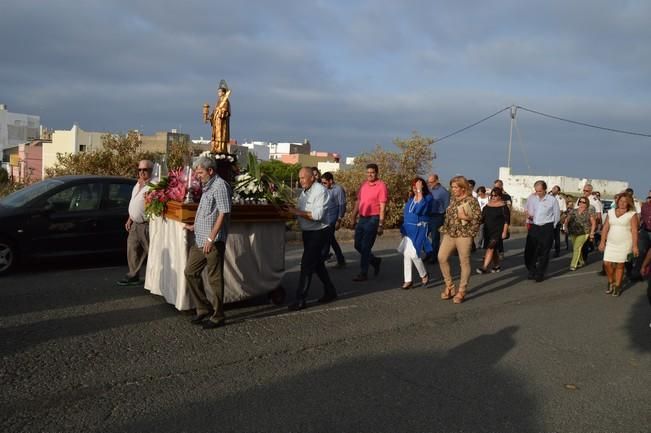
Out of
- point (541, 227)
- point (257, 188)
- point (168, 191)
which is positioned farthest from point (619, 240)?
point (168, 191)

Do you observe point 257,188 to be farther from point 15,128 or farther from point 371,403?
point 15,128

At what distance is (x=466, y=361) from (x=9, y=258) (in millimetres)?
6676

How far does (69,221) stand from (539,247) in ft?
27.4

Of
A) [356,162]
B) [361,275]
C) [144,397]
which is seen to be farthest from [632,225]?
[356,162]

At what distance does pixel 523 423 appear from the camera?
4.22 meters

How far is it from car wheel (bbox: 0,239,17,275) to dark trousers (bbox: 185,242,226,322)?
3.71 meters

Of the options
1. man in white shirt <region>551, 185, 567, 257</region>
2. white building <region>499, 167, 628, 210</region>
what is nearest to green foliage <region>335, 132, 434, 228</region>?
man in white shirt <region>551, 185, 567, 257</region>

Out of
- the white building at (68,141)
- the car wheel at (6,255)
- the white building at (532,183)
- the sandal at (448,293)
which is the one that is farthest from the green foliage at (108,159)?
the white building at (68,141)

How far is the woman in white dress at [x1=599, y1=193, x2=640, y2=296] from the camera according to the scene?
9.57 metres

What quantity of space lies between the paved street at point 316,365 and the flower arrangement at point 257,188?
55.4 inches

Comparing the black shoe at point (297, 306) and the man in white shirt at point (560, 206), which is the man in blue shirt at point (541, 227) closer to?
the man in white shirt at point (560, 206)

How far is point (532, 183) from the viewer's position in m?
43.7

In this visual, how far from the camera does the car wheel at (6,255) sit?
322 inches

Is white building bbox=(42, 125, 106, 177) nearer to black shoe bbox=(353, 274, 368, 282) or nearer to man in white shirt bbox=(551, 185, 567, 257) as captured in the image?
man in white shirt bbox=(551, 185, 567, 257)
